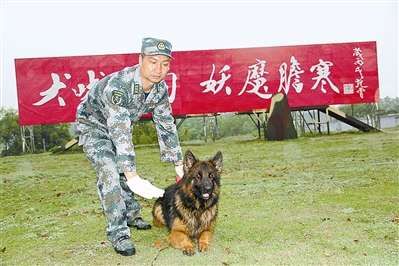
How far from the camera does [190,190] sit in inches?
196

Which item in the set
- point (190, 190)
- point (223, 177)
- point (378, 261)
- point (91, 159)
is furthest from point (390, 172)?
point (91, 159)

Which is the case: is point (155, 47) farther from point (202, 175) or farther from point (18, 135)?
point (18, 135)

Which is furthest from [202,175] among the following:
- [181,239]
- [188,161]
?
Result: [181,239]

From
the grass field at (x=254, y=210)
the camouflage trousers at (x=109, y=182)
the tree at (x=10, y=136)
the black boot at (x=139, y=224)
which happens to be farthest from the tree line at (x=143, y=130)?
the camouflage trousers at (x=109, y=182)

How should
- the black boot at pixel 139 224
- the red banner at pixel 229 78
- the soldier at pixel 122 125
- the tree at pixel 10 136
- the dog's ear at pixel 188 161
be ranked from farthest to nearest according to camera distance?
the tree at pixel 10 136 → the red banner at pixel 229 78 → the black boot at pixel 139 224 → the dog's ear at pixel 188 161 → the soldier at pixel 122 125

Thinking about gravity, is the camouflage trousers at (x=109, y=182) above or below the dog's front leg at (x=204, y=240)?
above

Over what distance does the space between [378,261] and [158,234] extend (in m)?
2.56

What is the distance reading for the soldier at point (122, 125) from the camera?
15.2 ft

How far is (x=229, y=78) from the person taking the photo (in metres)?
15.4

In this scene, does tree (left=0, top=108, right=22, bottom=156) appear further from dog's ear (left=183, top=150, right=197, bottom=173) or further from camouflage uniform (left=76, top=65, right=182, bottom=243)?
dog's ear (left=183, top=150, right=197, bottom=173)

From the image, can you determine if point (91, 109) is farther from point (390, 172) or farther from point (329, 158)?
point (329, 158)

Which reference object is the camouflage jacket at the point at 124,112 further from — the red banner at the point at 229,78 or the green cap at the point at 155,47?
the red banner at the point at 229,78

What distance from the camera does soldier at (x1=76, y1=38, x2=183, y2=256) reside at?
15.2 ft

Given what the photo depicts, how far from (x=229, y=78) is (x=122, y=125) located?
434 inches
